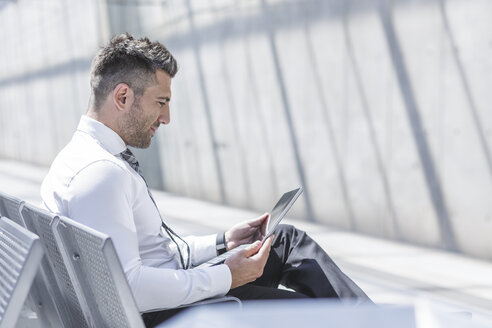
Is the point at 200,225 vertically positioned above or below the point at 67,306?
below

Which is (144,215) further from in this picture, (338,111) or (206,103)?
(206,103)

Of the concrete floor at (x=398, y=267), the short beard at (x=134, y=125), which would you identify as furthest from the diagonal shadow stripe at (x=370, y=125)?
the short beard at (x=134, y=125)

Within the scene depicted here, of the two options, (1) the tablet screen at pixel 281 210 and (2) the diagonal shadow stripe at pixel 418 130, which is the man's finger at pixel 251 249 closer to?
(1) the tablet screen at pixel 281 210

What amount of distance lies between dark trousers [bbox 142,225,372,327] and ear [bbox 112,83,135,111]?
66cm

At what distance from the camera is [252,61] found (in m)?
9.24

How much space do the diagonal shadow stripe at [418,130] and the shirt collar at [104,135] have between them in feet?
15.3

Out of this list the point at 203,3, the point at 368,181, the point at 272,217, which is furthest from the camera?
the point at 203,3

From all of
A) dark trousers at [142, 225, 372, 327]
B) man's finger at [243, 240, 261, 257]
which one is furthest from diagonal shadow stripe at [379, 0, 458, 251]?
man's finger at [243, 240, 261, 257]

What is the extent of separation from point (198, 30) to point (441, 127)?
5091 mm

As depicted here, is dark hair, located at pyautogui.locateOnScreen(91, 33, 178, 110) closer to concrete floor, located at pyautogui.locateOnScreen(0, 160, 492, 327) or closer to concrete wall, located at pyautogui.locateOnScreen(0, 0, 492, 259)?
concrete floor, located at pyautogui.locateOnScreen(0, 160, 492, 327)

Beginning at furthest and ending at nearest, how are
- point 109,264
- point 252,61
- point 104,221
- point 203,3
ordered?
point 203,3 < point 252,61 < point 104,221 < point 109,264

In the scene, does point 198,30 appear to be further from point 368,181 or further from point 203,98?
point 368,181

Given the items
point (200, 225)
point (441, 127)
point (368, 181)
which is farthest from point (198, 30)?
point (441, 127)

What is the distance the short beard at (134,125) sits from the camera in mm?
2355
